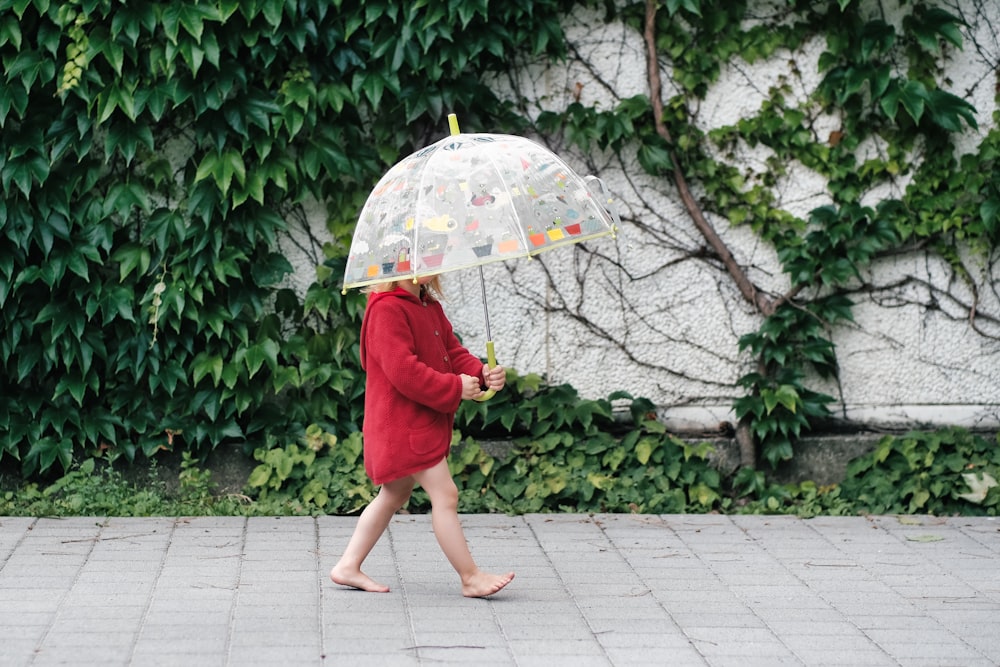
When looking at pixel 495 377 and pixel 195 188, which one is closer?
pixel 495 377

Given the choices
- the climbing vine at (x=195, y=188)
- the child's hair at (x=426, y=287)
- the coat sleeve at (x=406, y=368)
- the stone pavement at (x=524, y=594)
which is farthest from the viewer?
the climbing vine at (x=195, y=188)

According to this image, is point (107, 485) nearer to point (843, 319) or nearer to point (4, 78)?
point (4, 78)

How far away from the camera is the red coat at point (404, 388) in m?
3.96

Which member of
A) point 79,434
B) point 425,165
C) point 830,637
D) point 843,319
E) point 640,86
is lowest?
point 830,637

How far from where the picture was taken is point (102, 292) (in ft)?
18.5

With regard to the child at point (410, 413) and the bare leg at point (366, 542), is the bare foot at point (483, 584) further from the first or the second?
the bare leg at point (366, 542)

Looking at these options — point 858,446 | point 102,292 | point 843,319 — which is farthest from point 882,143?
point 102,292

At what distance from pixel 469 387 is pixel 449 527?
18.6 inches

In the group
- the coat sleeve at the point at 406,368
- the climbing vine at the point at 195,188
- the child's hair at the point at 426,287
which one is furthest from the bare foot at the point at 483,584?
the climbing vine at the point at 195,188

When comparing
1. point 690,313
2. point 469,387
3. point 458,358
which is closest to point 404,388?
point 469,387

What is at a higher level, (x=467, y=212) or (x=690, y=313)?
(x=467, y=212)

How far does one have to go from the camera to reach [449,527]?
405 centimetres

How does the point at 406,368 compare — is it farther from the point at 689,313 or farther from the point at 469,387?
the point at 689,313

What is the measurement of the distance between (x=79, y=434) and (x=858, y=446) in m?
3.76
